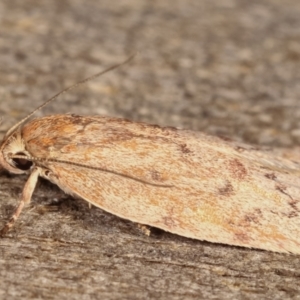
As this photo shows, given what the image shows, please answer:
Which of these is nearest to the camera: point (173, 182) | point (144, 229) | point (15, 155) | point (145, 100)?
point (144, 229)

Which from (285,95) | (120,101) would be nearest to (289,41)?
(285,95)

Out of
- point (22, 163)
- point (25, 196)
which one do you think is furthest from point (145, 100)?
point (25, 196)

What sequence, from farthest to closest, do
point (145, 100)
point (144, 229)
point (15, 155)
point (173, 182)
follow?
1. point (145, 100)
2. point (15, 155)
3. point (173, 182)
4. point (144, 229)

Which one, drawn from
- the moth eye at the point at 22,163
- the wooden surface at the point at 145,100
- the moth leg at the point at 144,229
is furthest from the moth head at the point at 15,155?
the moth leg at the point at 144,229

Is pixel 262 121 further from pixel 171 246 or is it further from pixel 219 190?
pixel 171 246

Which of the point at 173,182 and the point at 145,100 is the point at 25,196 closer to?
the point at 173,182
